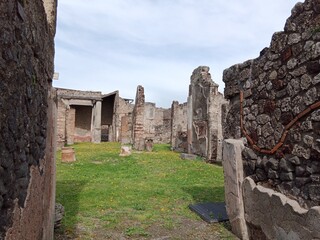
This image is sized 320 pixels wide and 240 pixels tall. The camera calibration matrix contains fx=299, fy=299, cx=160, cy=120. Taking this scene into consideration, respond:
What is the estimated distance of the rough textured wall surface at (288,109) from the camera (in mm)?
2895

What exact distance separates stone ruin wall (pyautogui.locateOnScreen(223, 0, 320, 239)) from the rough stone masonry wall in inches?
96.1

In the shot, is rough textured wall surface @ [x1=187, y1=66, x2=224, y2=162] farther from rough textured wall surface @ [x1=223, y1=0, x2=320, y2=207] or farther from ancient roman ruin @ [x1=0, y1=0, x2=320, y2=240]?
rough textured wall surface @ [x1=223, y1=0, x2=320, y2=207]

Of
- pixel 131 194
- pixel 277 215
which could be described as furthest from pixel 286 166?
pixel 131 194

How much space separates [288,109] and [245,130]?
1.05m

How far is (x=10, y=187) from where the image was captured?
6.05ft

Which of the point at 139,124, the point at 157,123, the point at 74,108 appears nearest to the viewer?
the point at 139,124

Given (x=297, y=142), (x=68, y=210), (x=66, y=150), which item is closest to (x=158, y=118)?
(x=66, y=150)

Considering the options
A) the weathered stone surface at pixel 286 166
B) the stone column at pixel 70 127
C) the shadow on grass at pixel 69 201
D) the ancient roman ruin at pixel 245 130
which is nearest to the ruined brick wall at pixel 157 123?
the stone column at pixel 70 127

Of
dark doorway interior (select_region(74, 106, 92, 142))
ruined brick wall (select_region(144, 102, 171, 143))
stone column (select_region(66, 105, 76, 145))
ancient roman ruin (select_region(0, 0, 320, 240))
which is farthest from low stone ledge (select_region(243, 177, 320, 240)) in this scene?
dark doorway interior (select_region(74, 106, 92, 142))

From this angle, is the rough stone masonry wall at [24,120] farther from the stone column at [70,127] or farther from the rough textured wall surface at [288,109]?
the stone column at [70,127]

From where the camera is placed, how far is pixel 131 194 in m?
6.30

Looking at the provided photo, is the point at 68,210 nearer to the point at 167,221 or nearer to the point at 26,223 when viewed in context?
the point at 167,221

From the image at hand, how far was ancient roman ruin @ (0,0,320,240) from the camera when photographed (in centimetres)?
186

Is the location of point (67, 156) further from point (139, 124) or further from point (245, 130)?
point (245, 130)
